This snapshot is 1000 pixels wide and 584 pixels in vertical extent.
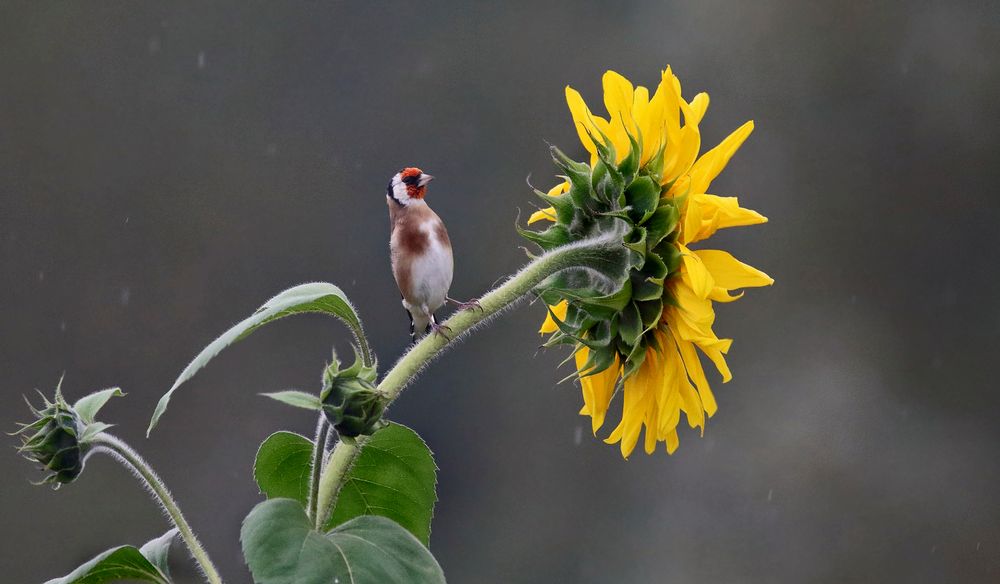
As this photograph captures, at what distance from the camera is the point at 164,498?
60 centimetres

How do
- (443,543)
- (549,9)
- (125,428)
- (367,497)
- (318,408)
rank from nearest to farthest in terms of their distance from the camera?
(318,408) < (367,497) < (125,428) < (443,543) < (549,9)

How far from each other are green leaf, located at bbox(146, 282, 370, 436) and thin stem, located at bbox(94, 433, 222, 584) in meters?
0.07

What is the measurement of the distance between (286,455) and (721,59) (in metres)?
6.32

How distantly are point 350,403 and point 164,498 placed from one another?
0.42 ft

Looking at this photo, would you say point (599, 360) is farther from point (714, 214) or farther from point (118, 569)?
point (118, 569)

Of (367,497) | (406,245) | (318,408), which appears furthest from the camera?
(406,245)

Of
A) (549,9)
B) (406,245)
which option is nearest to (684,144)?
(406,245)

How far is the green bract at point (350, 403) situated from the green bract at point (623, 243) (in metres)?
0.15

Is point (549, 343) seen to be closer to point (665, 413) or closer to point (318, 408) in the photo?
point (665, 413)

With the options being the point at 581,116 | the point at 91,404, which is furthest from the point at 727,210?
the point at 91,404

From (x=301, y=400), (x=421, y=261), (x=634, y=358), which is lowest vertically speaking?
(x=421, y=261)

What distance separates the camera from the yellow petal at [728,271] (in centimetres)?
66

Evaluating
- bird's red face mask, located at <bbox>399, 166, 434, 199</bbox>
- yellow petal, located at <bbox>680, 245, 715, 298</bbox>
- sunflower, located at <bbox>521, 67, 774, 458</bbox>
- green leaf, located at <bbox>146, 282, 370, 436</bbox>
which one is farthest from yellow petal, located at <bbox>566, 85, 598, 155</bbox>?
bird's red face mask, located at <bbox>399, 166, 434, 199</bbox>

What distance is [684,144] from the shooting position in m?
0.71
